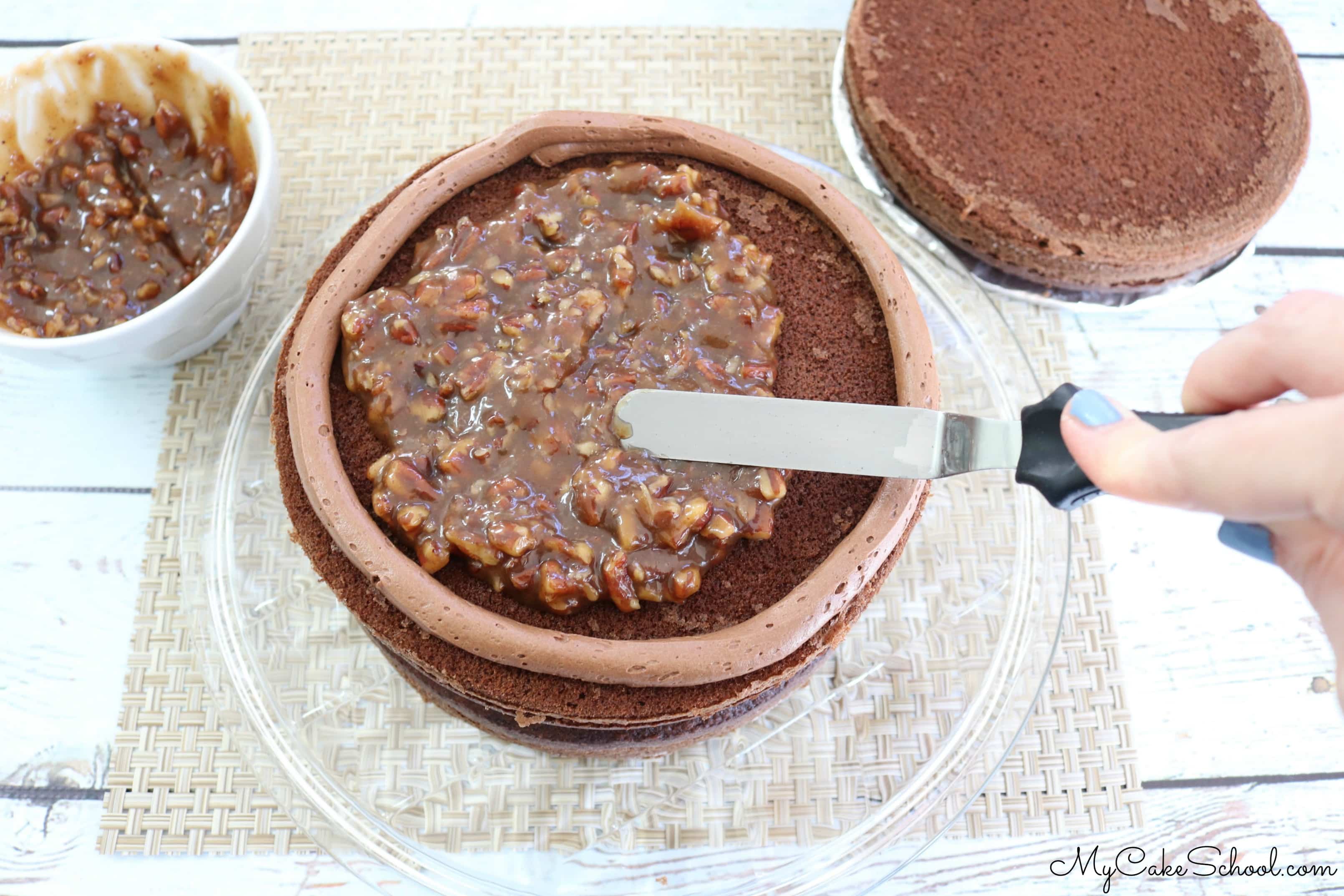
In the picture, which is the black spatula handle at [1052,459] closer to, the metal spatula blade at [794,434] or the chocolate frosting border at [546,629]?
the metal spatula blade at [794,434]

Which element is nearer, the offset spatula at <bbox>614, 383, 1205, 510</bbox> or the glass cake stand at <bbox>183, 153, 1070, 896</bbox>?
the offset spatula at <bbox>614, 383, 1205, 510</bbox>

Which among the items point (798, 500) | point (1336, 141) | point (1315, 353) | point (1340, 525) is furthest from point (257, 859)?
point (1336, 141)

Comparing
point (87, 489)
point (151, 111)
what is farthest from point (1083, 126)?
point (87, 489)

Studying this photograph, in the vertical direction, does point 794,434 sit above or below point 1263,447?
above

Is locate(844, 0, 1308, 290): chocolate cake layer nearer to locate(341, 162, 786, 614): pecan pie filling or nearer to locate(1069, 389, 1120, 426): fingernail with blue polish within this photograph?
locate(341, 162, 786, 614): pecan pie filling

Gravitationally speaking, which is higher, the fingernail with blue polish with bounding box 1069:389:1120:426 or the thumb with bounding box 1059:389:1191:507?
the fingernail with blue polish with bounding box 1069:389:1120:426

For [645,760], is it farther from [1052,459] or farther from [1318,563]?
[1318,563]

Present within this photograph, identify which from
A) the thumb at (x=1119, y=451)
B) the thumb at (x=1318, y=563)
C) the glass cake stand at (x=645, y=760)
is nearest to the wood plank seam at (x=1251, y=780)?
the glass cake stand at (x=645, y=760)

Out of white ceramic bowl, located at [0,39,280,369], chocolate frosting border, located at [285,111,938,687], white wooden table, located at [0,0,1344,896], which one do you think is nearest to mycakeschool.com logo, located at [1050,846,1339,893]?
white wooden table, located at [0,0,1344,896]
